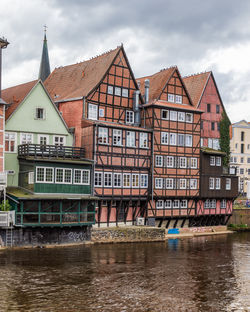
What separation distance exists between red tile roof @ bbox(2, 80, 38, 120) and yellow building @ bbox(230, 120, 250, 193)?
40381 mm

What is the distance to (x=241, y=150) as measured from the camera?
77250 mm

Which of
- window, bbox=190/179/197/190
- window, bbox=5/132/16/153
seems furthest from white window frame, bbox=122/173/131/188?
window, bbox=5/132/16/153

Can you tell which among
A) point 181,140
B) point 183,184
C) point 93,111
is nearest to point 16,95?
point 93,111

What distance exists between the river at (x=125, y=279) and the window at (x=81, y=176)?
582 cm

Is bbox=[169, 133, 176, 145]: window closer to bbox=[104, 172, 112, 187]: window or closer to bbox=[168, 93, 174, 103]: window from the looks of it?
bbox=[168, 93, 174, 103]: window

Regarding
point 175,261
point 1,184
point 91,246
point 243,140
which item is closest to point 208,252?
point 175,261

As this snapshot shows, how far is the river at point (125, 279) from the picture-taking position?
2408 cm

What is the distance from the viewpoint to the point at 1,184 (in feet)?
125

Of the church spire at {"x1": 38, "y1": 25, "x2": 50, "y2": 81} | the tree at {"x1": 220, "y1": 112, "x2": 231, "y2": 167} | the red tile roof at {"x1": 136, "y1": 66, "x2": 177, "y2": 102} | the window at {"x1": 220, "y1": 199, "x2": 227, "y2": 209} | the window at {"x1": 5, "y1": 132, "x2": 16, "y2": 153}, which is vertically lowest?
the window at {"x1": 220, "y1": 199, "x2": 227, "y2": 209}

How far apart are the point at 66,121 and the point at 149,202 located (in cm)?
1160

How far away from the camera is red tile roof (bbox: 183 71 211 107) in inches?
2271

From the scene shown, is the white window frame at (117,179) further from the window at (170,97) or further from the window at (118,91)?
the window at (170,97)

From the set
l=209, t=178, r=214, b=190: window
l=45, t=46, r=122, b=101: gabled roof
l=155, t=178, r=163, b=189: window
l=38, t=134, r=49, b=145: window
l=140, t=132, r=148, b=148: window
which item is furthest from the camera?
l=209, t=178, r=214, b=190: window

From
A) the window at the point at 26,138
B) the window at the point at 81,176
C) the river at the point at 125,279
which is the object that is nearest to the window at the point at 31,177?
the window at the point at 81,176
